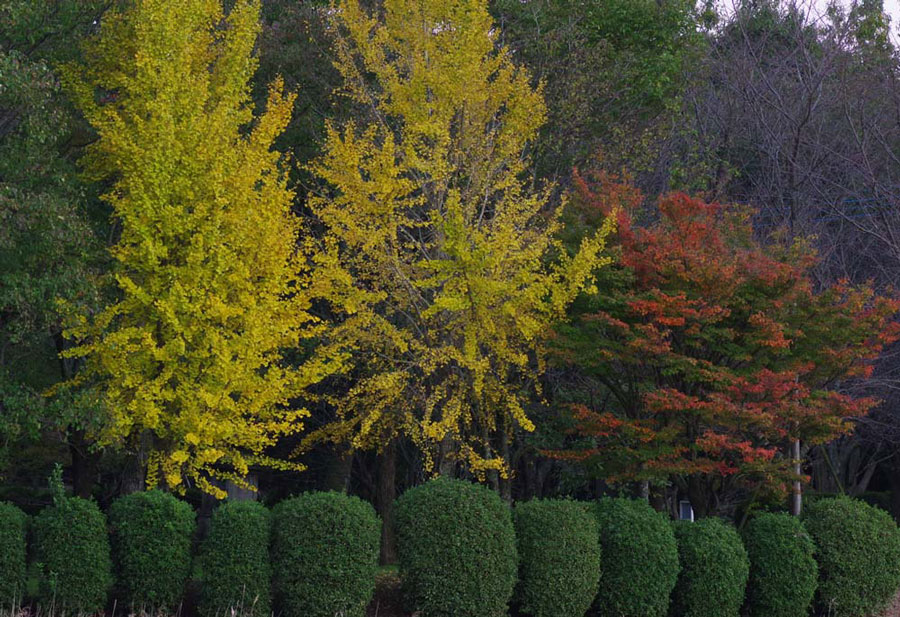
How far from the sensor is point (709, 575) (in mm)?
10641

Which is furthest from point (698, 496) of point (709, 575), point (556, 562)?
point (556, 562)

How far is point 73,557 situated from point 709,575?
630 cm

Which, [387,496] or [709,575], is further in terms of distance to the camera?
[387,496]

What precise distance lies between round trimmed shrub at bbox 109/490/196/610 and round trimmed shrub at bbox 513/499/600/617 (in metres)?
3.27

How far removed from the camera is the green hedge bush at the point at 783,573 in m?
11.0

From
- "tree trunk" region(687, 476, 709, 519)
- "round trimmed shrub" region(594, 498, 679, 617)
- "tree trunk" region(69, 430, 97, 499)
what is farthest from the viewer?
"tree trunk" region(69, 430, 97, 499)

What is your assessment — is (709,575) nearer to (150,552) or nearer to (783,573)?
→ (783,573)

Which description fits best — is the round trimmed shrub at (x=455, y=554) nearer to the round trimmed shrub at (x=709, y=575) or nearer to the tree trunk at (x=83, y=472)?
the round trimmed shrub at (x=709, y=575)

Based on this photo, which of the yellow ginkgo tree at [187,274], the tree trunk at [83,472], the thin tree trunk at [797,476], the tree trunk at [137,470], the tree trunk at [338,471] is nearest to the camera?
the yellow ginkgo tree at [187,274]

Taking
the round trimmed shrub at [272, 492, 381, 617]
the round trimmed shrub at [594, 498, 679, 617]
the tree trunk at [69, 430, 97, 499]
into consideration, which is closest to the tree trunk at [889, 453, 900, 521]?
the round trimmed shrub at [594, 498, 679, 617]

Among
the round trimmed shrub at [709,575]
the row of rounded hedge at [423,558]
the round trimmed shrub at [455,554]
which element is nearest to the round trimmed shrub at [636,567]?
the row of rounded hedge at [423,558]

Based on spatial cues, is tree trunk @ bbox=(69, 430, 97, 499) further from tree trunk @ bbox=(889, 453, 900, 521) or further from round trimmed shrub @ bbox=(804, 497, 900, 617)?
tree trunk @ bbox=(889, 453, 900, 521)

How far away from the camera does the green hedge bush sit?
1097 cm

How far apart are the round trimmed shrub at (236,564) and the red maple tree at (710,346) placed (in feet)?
15.1
